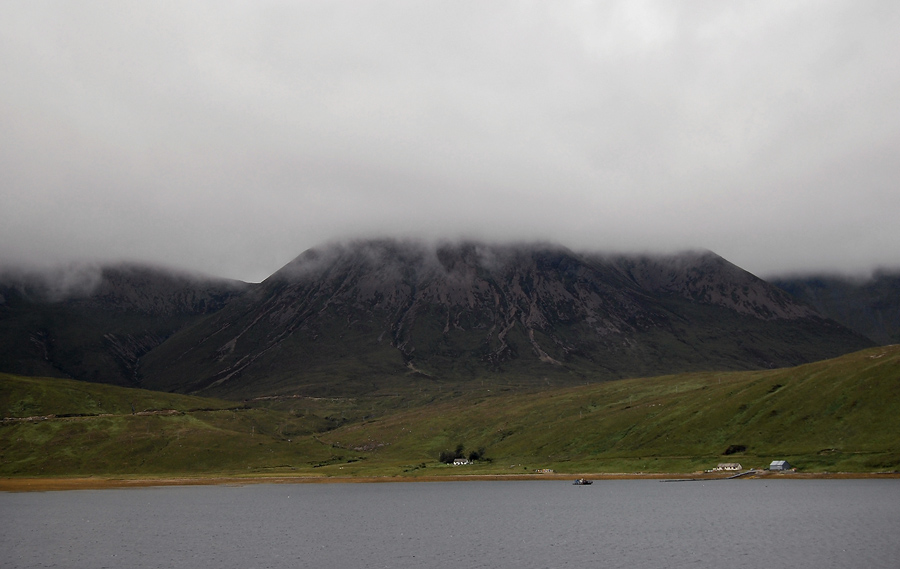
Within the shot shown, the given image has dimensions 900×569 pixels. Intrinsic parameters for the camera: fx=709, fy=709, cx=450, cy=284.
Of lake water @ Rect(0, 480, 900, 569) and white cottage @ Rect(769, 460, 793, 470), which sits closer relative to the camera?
lake water @ Rect(0, 480, 900, 569)

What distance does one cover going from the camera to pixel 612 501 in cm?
16312

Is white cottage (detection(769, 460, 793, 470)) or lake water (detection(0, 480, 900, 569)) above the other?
white cottage (detection(769, 460, 793, 470))

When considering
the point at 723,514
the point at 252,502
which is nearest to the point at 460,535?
the point at 723,514

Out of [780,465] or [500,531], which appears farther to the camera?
[780,465]

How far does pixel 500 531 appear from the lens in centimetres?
12069

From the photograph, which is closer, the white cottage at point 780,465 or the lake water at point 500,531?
the lake water at point 500,531

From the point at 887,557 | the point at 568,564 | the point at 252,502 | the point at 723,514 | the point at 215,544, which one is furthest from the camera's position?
the point at 252,502

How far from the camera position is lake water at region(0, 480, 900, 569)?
9094 cm

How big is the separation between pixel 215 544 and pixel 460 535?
39390mm

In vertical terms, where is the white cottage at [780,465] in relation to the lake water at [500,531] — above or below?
above

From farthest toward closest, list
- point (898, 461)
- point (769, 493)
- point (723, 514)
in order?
→ point (898, 461) < point (769, 493) < point (723, 514)

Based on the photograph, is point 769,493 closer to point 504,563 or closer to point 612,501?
point 612,501

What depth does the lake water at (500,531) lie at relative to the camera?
9094cm

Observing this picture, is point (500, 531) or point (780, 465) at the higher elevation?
point (780, 465)
